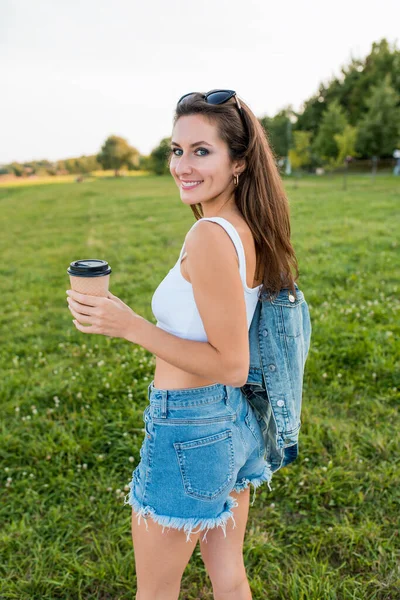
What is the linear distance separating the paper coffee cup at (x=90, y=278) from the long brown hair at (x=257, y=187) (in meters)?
0.54

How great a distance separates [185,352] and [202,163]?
2.21 feet

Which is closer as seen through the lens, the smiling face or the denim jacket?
the smiling face

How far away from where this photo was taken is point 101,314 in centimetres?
160

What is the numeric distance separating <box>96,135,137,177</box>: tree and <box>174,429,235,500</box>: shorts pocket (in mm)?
99839

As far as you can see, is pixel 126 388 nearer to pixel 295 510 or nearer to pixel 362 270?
pixel 295 510

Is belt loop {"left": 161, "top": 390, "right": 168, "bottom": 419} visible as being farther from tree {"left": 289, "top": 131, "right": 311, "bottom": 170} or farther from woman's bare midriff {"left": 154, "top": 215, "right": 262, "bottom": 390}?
tree {"left": 289, "top": 131, "right": 311, "bottom": 170}

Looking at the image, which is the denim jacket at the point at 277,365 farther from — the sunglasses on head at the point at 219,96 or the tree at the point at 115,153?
the tree at the point at 115,153

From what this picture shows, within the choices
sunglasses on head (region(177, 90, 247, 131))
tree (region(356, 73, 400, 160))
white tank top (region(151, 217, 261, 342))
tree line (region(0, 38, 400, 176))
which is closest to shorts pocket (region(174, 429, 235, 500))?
white tank top (region(151, 217, 261, 342))

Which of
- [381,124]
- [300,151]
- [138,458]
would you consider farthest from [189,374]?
[381,124]

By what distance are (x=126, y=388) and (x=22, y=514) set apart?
4.61ft

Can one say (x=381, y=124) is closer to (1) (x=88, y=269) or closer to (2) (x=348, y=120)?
(2) (x=348, y=120)

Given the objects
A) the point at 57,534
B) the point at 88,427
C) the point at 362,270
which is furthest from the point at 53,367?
the point at 362,270

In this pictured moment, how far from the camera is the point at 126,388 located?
4.27 m

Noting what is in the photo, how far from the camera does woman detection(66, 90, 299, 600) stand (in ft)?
5.18
